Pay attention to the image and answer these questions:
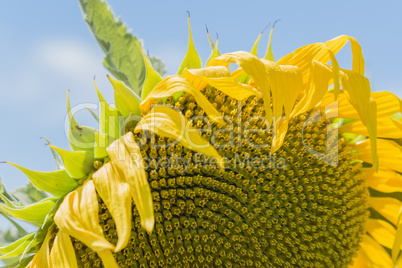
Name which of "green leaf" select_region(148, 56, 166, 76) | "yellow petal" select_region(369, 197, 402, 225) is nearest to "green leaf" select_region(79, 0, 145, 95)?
"green leaf" select_region(148, 56, 166, 76)

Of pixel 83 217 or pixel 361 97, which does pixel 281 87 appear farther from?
pixel 83 217

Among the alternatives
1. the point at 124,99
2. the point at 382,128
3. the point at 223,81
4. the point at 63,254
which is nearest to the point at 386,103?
the point at 382,128

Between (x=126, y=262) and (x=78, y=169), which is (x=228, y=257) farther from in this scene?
(x=78, y=169)

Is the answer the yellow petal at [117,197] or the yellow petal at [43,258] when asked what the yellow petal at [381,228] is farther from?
the yellow petal at [43,258]

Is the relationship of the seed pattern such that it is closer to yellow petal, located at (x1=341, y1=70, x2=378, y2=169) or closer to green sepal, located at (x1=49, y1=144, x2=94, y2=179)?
green sepal, located at (x1=49, y1=144, x2=94, y2=179)

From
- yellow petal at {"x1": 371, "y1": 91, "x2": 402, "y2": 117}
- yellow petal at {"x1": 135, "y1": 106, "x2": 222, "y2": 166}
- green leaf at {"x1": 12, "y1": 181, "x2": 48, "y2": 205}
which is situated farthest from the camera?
green leaf at {"x1": 12, "y1": 181, "x2": 48, "y2": 205}
